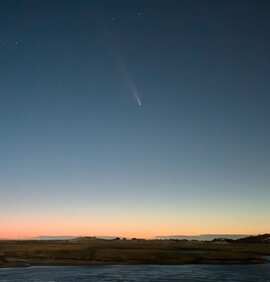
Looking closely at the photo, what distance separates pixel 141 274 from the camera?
67188 mm

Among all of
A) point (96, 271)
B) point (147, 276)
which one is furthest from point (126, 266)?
point (147, 276)

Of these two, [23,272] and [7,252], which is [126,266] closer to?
[23,272]

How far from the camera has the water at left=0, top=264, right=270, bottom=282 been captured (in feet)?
202

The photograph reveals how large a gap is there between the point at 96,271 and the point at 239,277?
19.4 meters

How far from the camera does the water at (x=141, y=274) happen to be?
61531 millimetres

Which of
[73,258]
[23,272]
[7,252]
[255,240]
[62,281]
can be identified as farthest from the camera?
[255,240]

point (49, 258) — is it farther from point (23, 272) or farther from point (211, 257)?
point (211, 257)

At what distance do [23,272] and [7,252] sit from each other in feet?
108

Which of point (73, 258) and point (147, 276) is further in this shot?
point (73, 258)

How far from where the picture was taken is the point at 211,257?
311 ft

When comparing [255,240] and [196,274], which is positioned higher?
[255,240]

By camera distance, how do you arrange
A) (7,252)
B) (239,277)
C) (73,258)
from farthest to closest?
(7,252) → (73,258) → (239,277)

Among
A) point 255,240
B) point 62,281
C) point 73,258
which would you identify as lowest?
point 62,281

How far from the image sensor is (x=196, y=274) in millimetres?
67562
